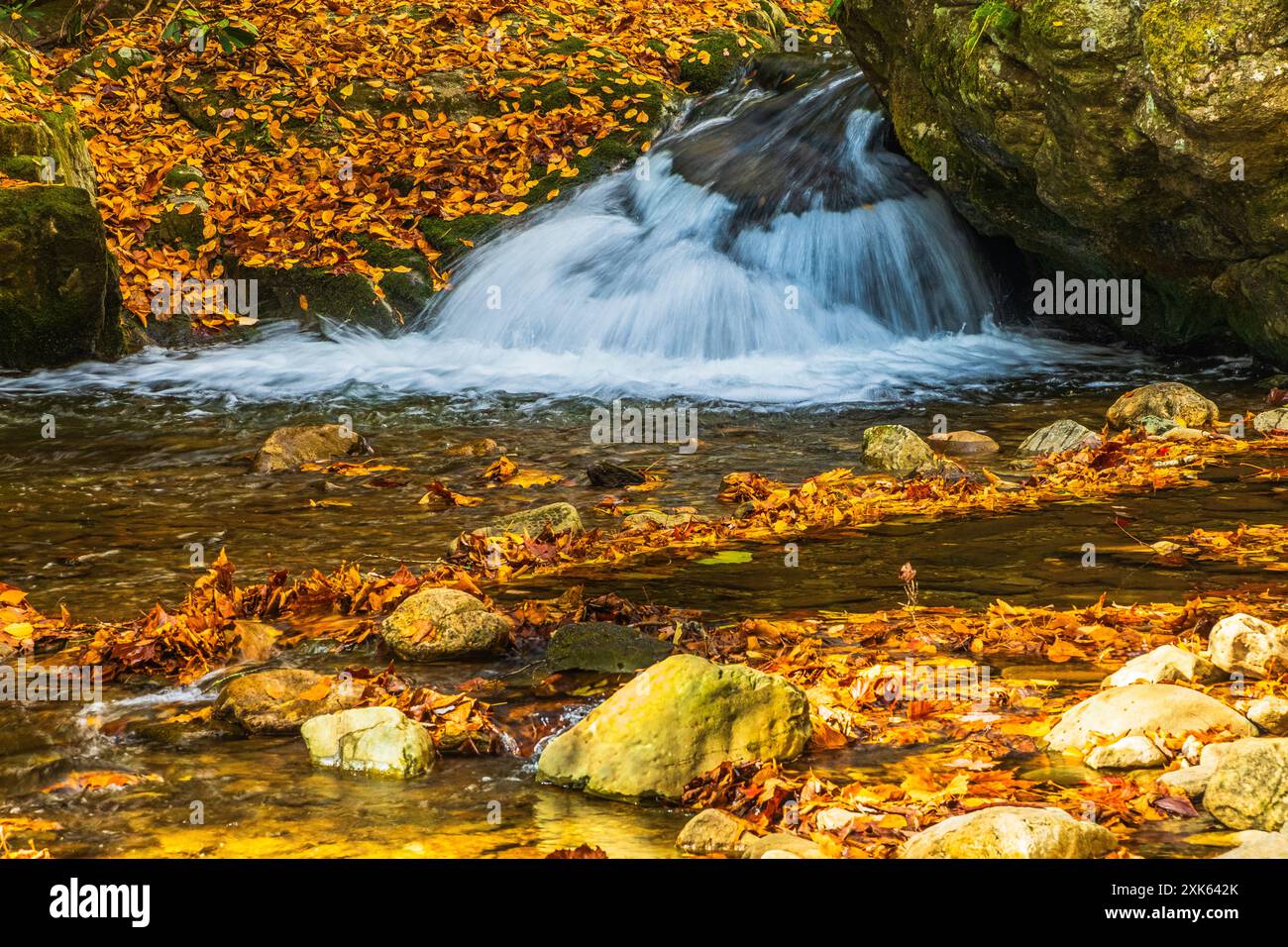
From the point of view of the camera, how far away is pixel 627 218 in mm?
13047

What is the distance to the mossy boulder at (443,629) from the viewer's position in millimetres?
4332

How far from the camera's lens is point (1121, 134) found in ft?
27.6

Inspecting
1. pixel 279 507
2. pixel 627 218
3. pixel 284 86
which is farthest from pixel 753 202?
pixel 279 507

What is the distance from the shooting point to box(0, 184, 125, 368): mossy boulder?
10062 mm

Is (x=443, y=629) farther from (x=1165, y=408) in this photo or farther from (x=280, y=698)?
Answer: (x=1165, y=408)

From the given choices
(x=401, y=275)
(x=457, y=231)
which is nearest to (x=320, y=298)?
(x=401, y=275)

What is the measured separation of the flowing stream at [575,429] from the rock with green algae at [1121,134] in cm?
84

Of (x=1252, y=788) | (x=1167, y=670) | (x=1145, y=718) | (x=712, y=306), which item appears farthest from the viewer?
(x=712, y=306)

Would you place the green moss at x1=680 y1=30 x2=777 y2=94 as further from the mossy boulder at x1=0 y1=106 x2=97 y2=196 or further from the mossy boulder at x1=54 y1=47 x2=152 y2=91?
the mossy boulder at x1=0 y1=106 x2=97 y2=196

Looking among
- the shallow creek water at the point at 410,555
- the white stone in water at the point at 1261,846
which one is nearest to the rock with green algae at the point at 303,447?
the shallow creek water at the point at 410,555

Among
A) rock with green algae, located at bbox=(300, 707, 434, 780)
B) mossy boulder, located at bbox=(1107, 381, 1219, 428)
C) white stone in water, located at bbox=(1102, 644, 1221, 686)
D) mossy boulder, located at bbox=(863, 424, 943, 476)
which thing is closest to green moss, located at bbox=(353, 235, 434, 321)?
mossy boulder, located at bbox=(863, 424, 943, 476)

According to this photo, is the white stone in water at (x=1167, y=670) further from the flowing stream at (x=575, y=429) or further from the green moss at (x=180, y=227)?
the green moss at (x=180, y=227)

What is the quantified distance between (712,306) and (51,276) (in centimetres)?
558

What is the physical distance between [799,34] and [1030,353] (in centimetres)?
780
